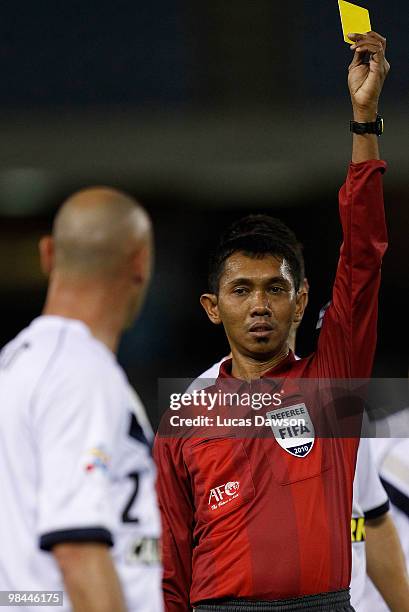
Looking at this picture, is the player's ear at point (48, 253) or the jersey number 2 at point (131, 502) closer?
the jersey number 2 at point (131, 502)

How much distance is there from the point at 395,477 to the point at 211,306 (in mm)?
976

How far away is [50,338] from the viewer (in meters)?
1.74

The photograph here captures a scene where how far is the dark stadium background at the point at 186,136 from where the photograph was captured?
98.8 inches

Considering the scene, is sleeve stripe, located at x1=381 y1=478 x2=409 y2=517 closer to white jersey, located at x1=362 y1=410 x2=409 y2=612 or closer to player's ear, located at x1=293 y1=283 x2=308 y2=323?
white jersey, located at x1=362 y1=410 x2=409 y2=612

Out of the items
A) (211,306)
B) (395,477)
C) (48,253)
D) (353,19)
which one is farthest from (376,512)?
(48,253)

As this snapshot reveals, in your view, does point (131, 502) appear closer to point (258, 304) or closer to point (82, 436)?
point (82, 436)

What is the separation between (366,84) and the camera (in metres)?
2.27

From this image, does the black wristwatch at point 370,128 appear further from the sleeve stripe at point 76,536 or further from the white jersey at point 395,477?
the sleeve stripe at point 76,536

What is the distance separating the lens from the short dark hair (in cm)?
251

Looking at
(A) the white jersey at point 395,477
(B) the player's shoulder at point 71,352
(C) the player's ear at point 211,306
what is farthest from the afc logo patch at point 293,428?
(B) the player's shoulder at point 71,352

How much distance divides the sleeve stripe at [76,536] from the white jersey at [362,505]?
Result: 1350 millimetres

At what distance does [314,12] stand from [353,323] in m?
0.84

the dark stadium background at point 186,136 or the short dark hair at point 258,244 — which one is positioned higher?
the dark stadium background at point 186,136

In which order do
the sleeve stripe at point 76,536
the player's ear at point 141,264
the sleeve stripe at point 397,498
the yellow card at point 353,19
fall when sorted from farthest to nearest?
the sleeve stripe at point 397,498
the yellow card at point 353,19
the player's ear at point 141,264
the sleeve stripe at point 76,536
